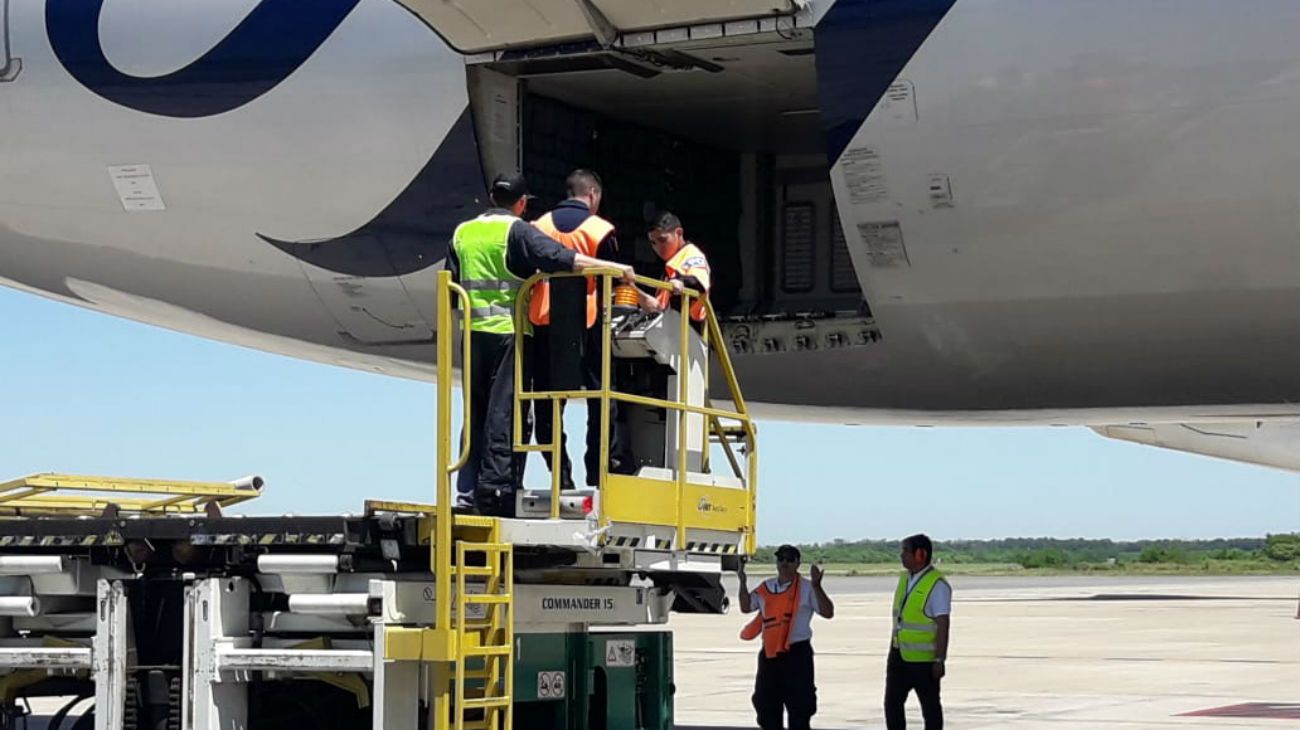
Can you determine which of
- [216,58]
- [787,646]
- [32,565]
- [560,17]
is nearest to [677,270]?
[560,17]

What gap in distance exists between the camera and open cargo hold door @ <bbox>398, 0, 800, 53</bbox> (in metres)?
9.31

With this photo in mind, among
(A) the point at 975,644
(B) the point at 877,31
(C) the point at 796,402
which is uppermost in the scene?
(B) the point at 877,31

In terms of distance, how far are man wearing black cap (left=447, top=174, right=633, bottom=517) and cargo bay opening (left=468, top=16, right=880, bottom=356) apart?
1.45 metres

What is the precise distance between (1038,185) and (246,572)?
3.99 meters

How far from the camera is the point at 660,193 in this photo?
1123 centimetres

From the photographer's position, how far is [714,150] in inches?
459

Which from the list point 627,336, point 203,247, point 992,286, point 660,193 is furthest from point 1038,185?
point 203,247

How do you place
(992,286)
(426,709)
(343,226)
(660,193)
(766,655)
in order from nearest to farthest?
1. (426,709)
2. (992,286)
3. (343,226)
4. (660,193)
5. (766,655)

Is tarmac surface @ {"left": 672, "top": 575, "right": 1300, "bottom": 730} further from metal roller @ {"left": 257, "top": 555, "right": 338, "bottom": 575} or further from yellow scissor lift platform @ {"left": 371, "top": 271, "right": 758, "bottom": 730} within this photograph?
metal roller @ {"left": 257, "top": 555, "right": 338, "bottom": 575}

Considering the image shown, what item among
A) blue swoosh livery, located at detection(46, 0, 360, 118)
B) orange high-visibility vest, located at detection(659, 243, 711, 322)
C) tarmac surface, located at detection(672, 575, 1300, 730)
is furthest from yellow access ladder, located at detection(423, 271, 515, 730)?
tarmac surface, located at detection(672, 575, 1300, 730)

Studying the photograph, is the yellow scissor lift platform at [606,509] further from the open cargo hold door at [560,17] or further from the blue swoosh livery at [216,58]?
the blue swoosh livery at [216,58]

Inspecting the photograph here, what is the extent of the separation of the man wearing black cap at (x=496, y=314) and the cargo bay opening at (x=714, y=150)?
145cm

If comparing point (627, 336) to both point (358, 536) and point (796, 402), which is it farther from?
point (796, 402)

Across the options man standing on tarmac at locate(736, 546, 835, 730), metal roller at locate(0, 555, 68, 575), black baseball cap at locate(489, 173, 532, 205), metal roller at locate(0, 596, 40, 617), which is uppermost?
black baseball cap at locate(489, 173, 532, 205)
